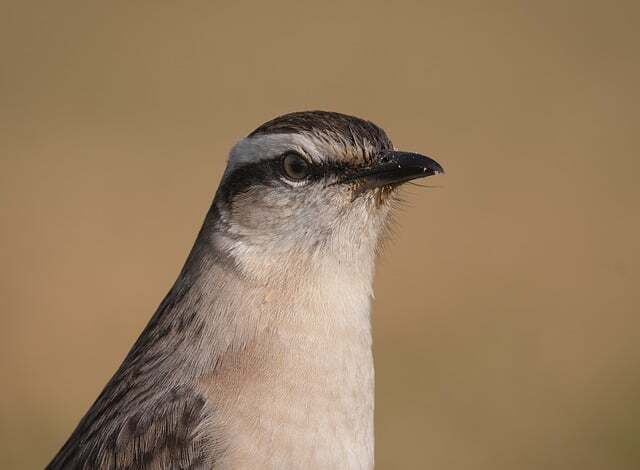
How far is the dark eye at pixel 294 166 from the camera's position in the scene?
4.26 m

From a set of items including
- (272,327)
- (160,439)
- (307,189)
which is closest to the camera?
(160,439)

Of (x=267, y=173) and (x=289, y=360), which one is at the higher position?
(x=267, y=173)

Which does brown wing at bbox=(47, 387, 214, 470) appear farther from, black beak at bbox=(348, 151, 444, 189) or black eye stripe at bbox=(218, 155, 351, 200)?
black beak at bbox=(348, 151, 444, 189)

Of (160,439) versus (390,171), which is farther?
(390,171)

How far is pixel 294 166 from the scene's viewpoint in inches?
169

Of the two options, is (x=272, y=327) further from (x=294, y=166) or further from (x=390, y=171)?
(x=390, y=171)

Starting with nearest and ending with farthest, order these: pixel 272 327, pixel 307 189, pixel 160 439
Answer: pixel 160 439 → pixel 272 327 → pixel 307 189

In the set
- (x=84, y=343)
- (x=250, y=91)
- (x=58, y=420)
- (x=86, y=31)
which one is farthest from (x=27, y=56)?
(x=58, y=420)

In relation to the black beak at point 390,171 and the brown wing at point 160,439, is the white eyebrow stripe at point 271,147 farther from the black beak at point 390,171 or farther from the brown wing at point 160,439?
the brown wing at point 160,439

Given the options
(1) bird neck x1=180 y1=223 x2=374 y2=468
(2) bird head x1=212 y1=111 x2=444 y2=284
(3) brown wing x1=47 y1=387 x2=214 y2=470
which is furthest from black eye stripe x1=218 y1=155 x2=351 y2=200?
(3) brown wing x1=47 y1=387 x2=214 y2=470

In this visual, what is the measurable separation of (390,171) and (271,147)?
464mm

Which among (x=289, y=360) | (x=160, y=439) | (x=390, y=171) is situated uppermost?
(x=390, y=171)

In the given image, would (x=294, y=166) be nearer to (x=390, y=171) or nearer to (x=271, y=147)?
(x=271, y=147)

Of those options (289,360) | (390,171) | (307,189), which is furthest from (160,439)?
(390,171)
